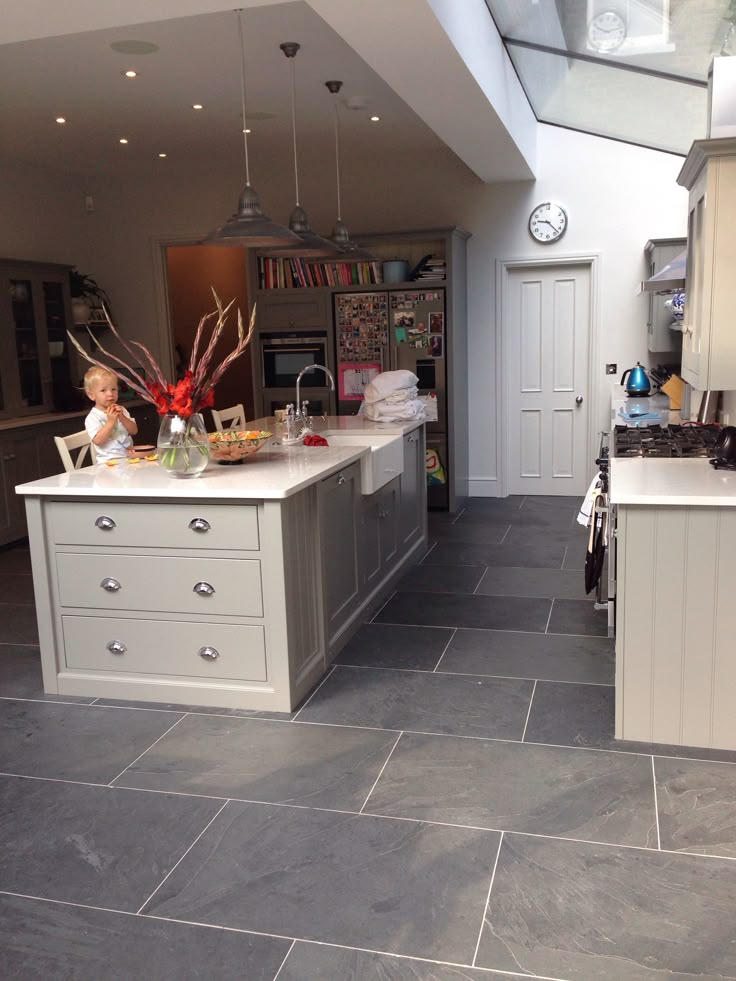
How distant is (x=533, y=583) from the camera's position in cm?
493

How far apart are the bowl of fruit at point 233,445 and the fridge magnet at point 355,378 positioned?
10.8 feet

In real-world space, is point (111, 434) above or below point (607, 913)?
above

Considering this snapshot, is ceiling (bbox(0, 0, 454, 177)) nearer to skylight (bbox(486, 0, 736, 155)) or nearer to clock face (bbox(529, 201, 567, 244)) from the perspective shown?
skylight (bbox(486, 0, 736, 155))

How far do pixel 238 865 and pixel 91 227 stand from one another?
674cm

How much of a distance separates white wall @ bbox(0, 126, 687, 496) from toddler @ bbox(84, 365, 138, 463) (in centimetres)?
324

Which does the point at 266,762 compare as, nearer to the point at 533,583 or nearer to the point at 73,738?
the point at 73,738

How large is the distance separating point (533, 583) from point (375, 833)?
2.61 metres

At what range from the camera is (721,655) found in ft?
9.41

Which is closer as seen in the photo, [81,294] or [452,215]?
[452,215]

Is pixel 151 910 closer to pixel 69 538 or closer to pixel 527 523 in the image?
pixel 69 538

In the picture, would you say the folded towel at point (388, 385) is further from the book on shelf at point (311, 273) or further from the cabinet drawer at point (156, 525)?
the cabinet drawer at point (156, 525)

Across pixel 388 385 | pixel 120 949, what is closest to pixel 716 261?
pixel 388 385

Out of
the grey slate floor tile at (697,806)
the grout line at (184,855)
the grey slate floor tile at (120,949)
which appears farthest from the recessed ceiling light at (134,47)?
the grey slate floor tile at (697,806)

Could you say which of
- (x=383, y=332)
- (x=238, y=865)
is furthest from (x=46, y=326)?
(x=238, y=865)
